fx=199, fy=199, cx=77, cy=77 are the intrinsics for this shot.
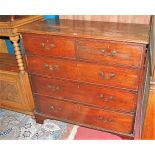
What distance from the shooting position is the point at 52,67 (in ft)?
5.98

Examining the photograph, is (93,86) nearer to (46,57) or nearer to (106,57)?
(106,57)

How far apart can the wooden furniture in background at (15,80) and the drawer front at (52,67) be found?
202mm

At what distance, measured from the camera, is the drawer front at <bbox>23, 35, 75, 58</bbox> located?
1637mm

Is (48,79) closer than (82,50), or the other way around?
(82,50)

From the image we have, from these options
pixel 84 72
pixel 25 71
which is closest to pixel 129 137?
pixel 84 72

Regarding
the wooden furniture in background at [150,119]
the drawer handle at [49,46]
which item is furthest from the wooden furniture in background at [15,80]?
the wooden furniture in background at [150,119]

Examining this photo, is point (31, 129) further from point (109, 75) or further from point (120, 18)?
point (120, 18)

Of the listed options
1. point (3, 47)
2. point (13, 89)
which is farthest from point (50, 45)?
point (3, 47)

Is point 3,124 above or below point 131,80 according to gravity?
below

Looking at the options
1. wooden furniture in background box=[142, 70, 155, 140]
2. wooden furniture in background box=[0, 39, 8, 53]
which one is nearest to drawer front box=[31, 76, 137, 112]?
wooden furniture in background box=[142, 70, 155, 140]

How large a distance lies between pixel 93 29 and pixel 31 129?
4.31ft
